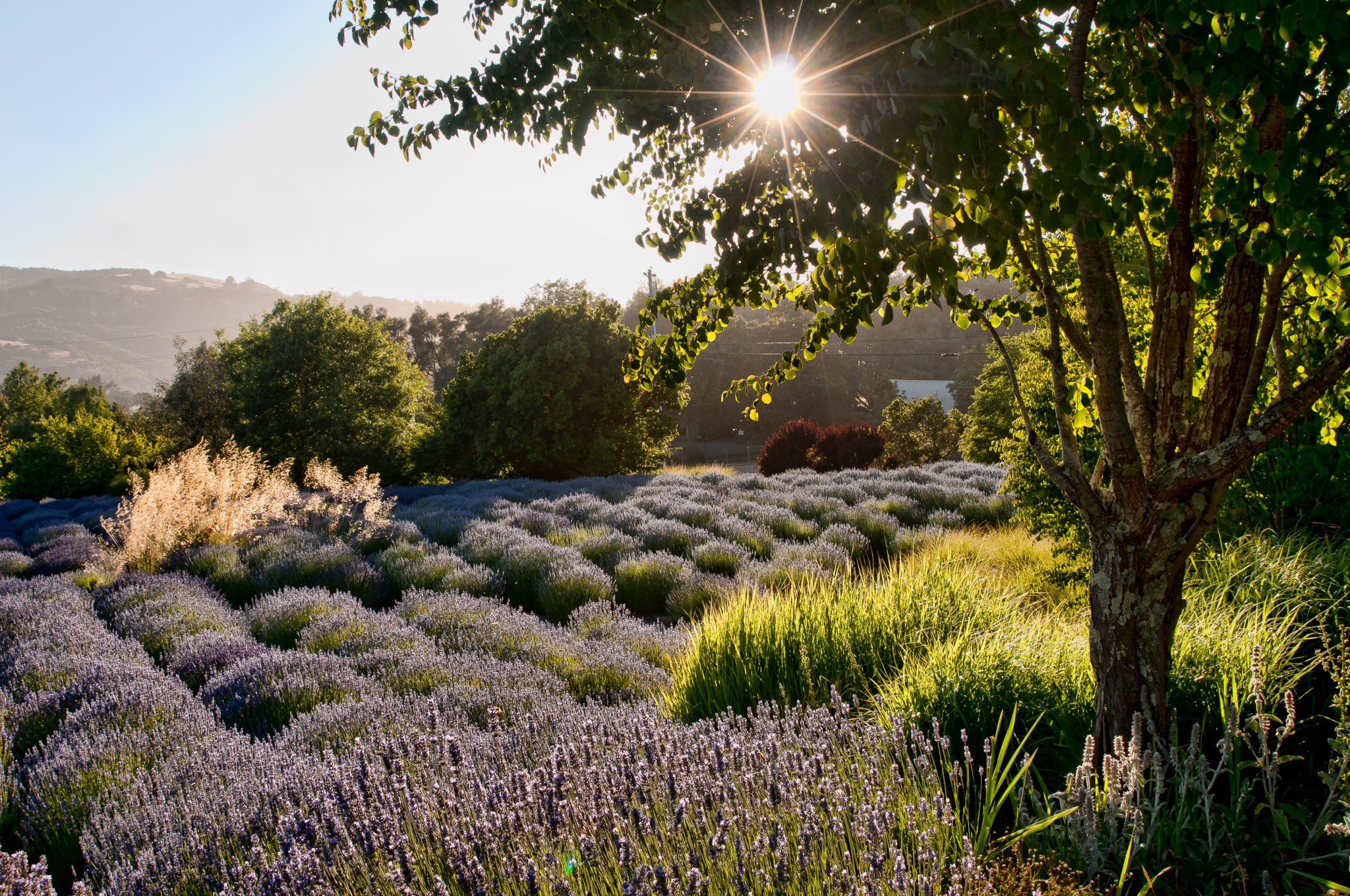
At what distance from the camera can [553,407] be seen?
21016 mm

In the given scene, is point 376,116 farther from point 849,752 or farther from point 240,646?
point 240,646

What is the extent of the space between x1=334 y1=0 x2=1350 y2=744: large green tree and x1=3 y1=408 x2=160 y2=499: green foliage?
2544cm

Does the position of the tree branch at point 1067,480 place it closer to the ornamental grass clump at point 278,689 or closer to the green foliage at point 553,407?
the ornamental grass clump at point 278,689

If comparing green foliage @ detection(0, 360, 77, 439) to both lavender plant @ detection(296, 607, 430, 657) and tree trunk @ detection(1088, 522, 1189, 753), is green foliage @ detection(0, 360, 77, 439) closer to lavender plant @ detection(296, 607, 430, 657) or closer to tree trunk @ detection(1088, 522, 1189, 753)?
lavender plant @ detection(296, 607, 430, 657)

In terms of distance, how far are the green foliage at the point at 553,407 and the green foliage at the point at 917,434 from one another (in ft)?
24.6

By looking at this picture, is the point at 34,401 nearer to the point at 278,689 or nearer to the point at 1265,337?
the point at 278,689

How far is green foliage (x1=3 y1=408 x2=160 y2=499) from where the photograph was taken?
22344 millimetres

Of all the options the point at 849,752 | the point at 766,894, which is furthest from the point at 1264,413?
the point at 766,894

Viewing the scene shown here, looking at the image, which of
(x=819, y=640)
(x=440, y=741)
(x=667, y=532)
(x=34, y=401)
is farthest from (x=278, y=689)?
(x=34, y=401)

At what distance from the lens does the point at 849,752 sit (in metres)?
2.59

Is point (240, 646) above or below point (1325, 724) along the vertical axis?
below

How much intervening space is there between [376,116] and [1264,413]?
9.35ft

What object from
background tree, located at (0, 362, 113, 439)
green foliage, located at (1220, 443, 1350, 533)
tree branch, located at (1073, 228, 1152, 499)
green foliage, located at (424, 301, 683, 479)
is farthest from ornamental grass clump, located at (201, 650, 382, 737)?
background tree, located at (0, 362, 113, 439)

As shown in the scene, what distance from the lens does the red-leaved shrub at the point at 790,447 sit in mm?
22111
